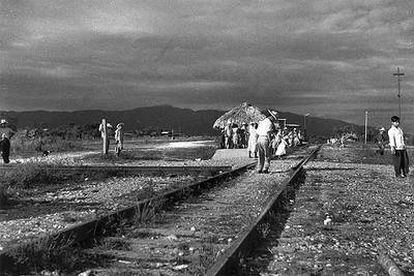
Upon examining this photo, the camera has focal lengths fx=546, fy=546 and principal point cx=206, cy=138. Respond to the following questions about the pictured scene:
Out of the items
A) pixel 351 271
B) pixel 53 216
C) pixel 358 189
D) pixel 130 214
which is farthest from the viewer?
pixel 358 189

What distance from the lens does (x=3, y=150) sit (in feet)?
63.2

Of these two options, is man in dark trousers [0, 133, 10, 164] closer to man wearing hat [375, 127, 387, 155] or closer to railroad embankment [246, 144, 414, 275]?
railroad embankment [246, 144, 414, 275]

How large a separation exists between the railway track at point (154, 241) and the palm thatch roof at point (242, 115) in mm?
34638

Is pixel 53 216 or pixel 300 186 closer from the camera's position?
pixel 53 216

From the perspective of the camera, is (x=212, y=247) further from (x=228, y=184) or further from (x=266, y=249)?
(x=228, y=184)

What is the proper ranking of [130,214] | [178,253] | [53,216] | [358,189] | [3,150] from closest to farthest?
1. [178,253]
2. [130,214]
3. [53,216]
4. [358,189]
5. [3,150]

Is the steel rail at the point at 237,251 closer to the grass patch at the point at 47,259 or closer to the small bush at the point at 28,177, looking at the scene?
the grass patch at the point at 47,259

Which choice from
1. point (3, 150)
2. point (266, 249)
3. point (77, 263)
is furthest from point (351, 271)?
point (3, 150)

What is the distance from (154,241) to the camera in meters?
5.84

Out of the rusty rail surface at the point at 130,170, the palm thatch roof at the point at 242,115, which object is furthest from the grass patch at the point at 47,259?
the palm thatch roof at the point at 242,115

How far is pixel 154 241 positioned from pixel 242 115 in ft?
130

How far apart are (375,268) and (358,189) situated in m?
7.63

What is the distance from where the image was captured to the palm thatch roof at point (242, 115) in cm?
4412

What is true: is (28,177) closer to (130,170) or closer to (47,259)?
(130,170)
